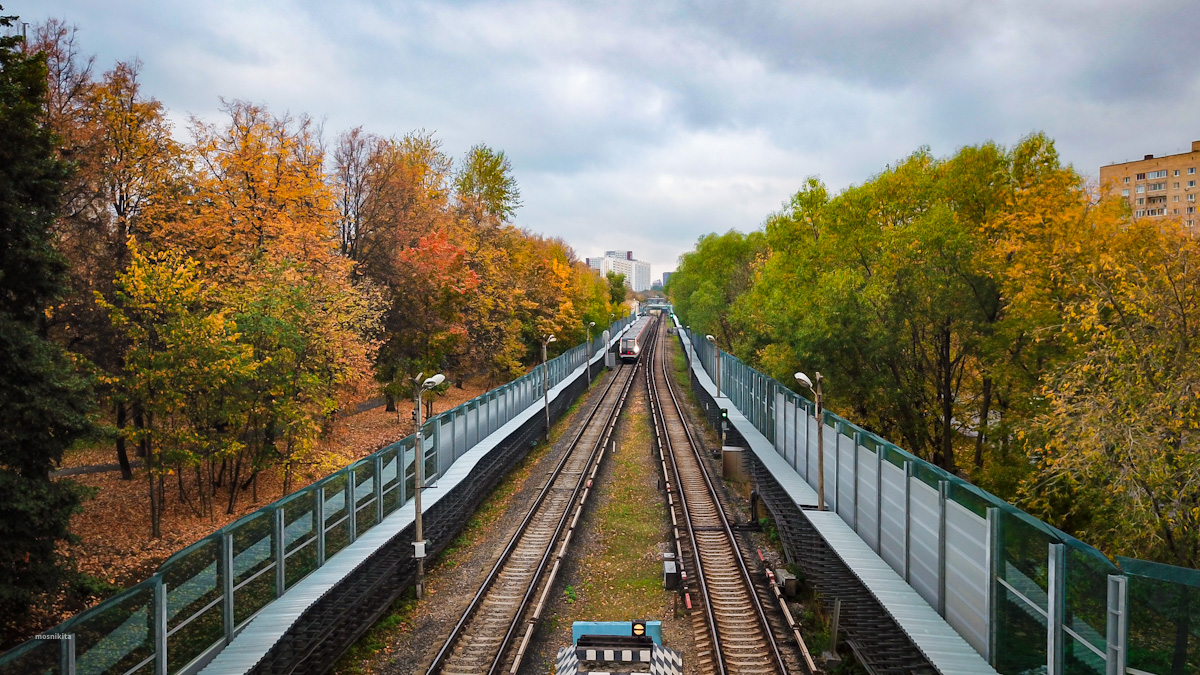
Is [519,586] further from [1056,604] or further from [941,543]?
[1056,604]

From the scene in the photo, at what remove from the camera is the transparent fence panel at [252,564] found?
30.6 feet

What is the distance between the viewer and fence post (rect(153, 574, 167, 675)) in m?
7.73

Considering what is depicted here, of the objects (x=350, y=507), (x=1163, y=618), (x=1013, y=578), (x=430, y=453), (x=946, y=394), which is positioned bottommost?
(x=350, y=507)

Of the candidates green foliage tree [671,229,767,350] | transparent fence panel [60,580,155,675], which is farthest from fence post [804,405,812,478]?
green foliage tree [671,229,767,350]

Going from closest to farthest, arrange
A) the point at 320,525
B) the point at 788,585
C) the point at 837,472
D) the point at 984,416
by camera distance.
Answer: the point at 320,525 → the point at 788,585 → the point at 837,472 → the point at 984,416

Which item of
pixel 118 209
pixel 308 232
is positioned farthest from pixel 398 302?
pixel 118 209

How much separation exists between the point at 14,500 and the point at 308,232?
1492 cm

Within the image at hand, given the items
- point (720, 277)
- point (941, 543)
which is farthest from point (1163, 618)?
point (720, 277)

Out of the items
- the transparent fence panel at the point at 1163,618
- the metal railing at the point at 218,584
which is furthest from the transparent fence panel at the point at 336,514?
the transparent fence panel at the point at 1163,618

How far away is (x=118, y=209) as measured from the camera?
21516 mm

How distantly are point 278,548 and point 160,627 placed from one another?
255 cm

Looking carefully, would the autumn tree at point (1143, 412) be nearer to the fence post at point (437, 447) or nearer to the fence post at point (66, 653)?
the fence post at point (66, 653)

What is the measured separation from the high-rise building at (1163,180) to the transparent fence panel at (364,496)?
7582cm

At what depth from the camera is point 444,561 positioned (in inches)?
623
